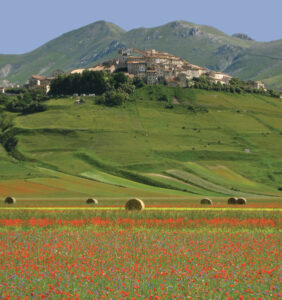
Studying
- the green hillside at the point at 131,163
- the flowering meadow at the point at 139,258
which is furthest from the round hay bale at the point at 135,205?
the green hillside at the point at 131,163

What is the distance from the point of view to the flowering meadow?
22.5 m

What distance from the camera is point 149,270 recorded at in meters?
26.1

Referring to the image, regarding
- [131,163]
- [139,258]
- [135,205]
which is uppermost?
[139,258]

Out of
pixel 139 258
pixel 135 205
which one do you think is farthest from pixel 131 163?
pixel 139 258

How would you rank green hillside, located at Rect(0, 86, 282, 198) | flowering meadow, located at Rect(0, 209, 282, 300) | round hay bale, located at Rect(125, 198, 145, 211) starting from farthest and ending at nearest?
1. green hillside, located at Rect(0, 86, 282, 198)
2. round hay bale, located at Rect(125, 198, 145, 211)
3. flowering meadow, located at Rect(0, 209, 282, 300)

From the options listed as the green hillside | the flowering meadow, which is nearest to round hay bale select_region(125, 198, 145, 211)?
the flowering meadow

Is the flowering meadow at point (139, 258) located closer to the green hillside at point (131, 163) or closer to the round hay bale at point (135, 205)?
the round hay bale at point (135, 205)

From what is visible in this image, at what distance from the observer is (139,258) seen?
2895 centimetres

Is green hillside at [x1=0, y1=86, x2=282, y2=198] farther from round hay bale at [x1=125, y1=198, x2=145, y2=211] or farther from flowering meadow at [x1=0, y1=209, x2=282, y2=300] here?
flowering meadow at [x1=0, y1=209, x2=282, y2=300]

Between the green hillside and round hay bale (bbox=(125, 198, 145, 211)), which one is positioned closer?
round hay bale (bbox=(125, 198, 145, 211))

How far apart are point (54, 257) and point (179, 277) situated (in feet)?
26.3

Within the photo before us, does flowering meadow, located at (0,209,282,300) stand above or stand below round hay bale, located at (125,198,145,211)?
above

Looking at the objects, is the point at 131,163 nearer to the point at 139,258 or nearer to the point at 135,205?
the point at 135,205

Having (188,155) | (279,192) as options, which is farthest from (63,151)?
(279,192)
